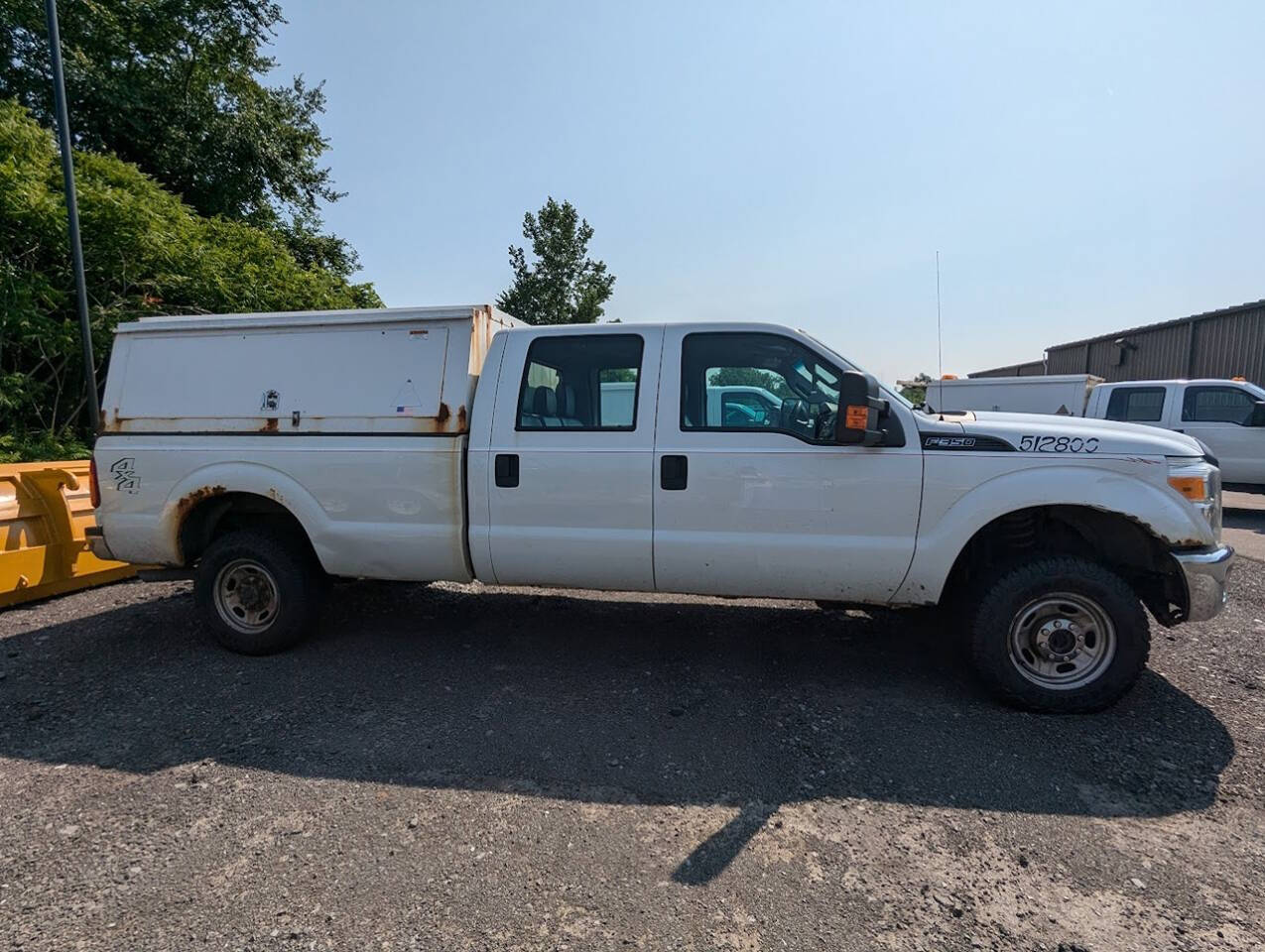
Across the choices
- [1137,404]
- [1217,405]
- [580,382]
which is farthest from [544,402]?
[1217,405]

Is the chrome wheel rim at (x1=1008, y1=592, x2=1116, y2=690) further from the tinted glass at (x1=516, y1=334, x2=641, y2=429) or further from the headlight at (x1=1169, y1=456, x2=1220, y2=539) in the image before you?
the tinted glass at (x1=516, y1=334, x2=641, y2=429)

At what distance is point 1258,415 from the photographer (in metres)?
9.63

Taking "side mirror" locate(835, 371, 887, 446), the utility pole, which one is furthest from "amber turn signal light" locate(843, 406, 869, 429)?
the utility pole

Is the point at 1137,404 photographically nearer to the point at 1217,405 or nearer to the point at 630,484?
the point at 1217,405

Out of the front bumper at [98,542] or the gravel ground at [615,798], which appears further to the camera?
the front bumper at [98,542]

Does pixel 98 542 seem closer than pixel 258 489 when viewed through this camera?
No

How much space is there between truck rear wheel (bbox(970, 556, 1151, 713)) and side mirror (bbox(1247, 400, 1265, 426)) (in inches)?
360

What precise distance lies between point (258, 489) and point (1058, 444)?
4575mm

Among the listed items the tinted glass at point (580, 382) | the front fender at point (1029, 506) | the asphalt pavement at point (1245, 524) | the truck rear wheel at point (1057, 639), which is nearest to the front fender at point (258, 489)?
the tinted glass at point (580, 382)

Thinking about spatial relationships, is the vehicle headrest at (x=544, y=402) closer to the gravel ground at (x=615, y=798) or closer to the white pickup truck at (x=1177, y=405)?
the gravel ground at (x=615, y=798)

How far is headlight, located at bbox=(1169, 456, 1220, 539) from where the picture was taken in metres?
3.29

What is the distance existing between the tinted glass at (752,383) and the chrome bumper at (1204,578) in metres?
1.89

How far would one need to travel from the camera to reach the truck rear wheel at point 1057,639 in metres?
3.32

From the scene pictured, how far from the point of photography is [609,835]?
2.52 meters
